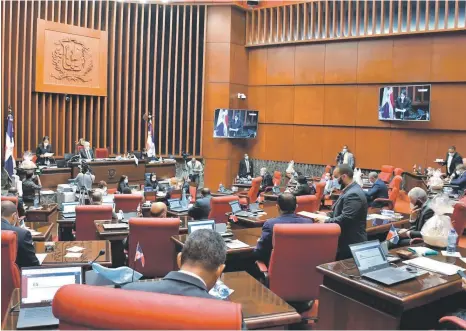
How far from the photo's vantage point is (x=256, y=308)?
2.32 m

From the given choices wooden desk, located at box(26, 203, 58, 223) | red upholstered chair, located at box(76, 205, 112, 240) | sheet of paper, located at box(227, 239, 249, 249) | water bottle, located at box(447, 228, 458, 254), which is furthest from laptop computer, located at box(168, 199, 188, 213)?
water bottle, located at box(447, 228, 458, 254)

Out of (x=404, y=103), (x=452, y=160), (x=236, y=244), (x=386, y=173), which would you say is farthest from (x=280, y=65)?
(x=236, y=244)

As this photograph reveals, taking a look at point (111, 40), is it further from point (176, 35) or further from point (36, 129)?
point (36, 129)

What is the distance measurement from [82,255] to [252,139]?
11.3 m

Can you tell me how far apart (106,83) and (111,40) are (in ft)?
4.14

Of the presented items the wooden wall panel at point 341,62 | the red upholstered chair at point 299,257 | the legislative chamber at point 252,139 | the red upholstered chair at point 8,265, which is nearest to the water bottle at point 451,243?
the legislative chamber at point 252,139

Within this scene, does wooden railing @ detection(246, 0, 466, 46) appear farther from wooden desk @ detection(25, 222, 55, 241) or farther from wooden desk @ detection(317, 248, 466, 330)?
wooden desk @ detection(25, 222, 55, 241)

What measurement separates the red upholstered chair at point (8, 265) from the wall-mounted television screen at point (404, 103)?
33.2 feet

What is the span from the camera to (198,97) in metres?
14.5

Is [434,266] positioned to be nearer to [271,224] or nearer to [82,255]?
[271,224]

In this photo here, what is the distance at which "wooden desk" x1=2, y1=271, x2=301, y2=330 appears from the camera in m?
2.18

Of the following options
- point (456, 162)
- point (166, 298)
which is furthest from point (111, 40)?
point (166, 298)

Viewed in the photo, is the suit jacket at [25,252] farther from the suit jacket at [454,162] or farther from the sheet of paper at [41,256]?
the suit jacket at [454,162]

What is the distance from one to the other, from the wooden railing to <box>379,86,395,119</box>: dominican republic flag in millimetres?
1466
